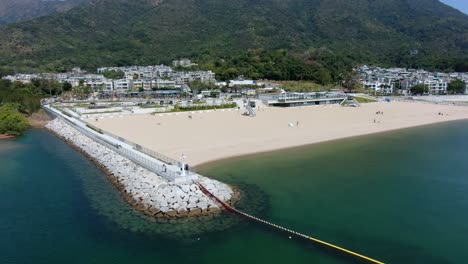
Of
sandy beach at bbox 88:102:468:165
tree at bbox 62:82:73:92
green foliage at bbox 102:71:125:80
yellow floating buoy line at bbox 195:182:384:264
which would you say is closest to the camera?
yellow floating buoy line at bbox 195:182:384:264

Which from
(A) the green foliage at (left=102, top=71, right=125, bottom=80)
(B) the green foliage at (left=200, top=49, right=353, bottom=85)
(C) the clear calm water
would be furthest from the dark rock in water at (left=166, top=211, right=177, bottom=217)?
(A) the green foliage at (left=102, top=71, right=125, bottom=80)

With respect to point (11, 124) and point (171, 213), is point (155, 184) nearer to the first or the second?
point (171, 213)

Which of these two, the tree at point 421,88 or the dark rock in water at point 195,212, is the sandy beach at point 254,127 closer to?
the dark rock in water at point 195,212

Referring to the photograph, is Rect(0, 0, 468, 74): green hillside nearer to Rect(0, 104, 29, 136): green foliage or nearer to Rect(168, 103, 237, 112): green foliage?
Rect(168, 103, 237, 112): green foliage

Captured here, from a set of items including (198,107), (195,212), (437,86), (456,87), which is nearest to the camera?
(195,212)

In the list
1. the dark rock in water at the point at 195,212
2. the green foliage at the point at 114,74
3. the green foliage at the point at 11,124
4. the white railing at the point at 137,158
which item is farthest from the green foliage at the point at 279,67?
the dark rock in water at the point at 195,212

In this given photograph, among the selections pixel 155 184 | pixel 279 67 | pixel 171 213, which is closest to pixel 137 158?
pixel 155 184
